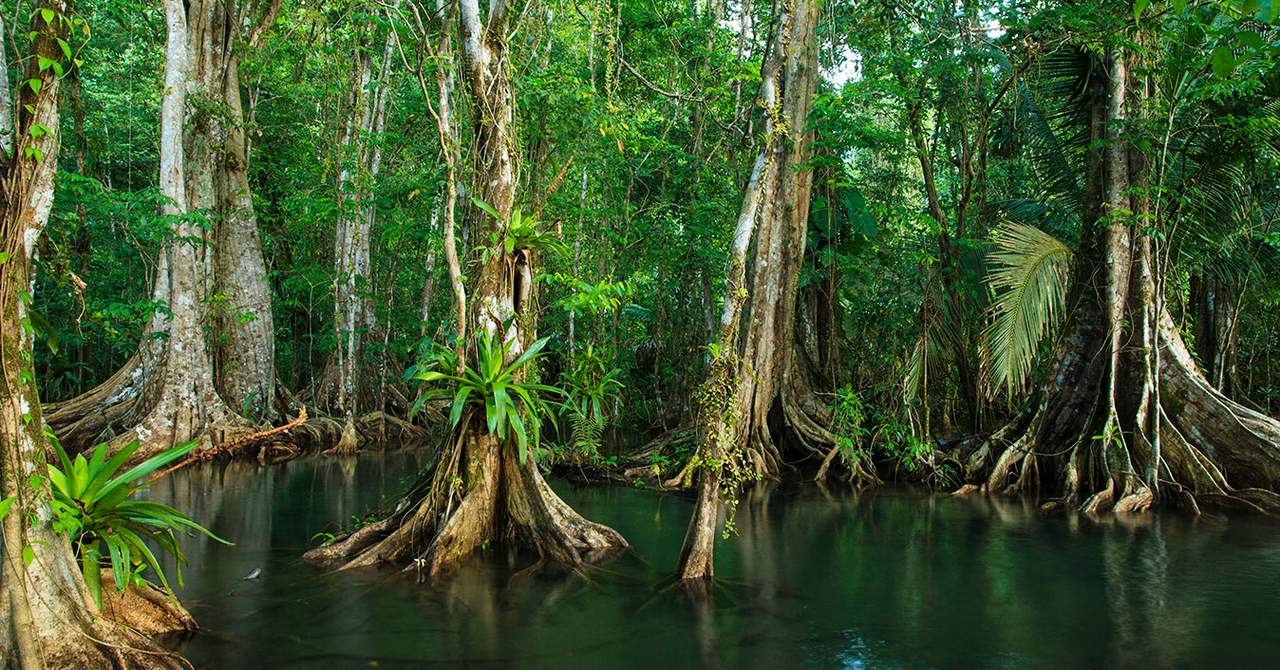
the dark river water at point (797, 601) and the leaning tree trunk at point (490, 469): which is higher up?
the leaning tree trunk at point (490, 469)


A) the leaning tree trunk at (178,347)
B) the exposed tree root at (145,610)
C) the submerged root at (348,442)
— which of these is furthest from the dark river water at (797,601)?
the submerged root at (348,442)

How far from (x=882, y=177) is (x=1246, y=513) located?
24.0 feet

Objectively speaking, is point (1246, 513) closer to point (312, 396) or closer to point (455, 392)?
point (455, 392)

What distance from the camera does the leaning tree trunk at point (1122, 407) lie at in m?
9.20

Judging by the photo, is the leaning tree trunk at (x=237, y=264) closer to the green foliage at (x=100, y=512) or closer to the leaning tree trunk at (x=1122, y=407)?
the green foliage at (x=100, y=512)

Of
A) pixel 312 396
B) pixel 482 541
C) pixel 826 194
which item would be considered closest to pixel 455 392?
pixel 482 541

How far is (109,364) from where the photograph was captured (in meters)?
18.0

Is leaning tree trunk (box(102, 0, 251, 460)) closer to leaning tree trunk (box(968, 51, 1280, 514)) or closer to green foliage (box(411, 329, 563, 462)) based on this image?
green foliage (box(411, 329, 563, 462))

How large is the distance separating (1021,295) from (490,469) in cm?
690

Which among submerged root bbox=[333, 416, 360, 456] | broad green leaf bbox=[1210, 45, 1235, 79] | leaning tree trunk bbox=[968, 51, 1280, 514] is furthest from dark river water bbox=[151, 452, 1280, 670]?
submerged root bbox=[333, 416, 360, 456]

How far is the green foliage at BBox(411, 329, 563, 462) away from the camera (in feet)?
21.8

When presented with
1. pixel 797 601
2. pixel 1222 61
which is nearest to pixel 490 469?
pixel 797 601

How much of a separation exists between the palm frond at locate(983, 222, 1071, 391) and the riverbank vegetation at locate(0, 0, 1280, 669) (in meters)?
0.04

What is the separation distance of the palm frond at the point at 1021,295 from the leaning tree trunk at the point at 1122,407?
1.50 ft
